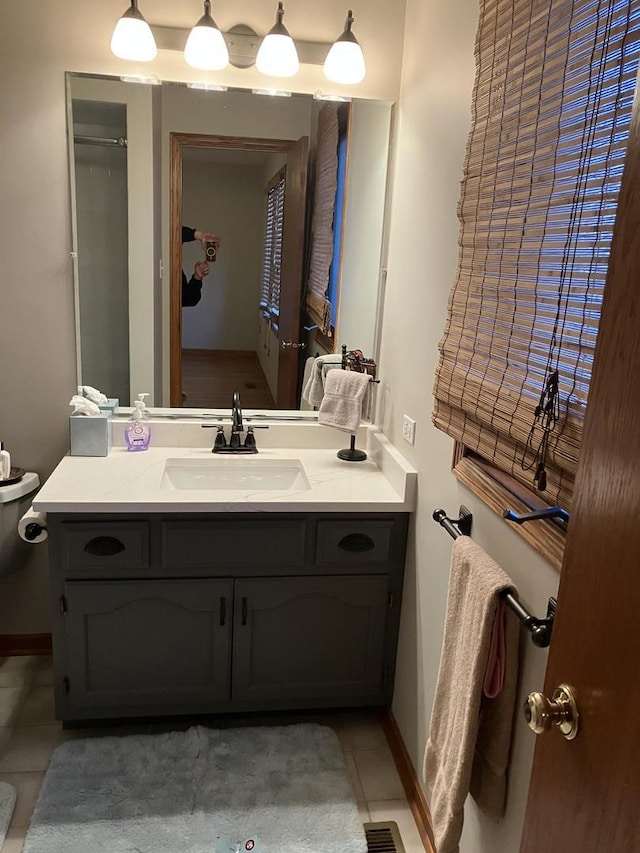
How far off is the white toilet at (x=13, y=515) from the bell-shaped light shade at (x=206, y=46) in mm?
1499

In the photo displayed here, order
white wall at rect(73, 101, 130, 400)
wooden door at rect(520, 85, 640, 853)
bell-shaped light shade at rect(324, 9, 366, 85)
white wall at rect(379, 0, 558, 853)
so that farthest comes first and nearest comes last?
white wall at rect(73, 101, 130, 400), bell-shaped light shade at rect(324, 9, 366, 85), white wall at rect(379, 0, 558, 853), wooden door at rect(520, 85, 640, 853)

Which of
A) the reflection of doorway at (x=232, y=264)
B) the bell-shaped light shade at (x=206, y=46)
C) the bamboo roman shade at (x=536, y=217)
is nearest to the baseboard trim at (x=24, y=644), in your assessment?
the reflection of doorway at (x=232, y=264)

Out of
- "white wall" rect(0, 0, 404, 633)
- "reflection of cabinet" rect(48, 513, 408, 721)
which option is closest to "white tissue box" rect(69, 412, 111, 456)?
"white wall" rect(0, 0, 404, 633)

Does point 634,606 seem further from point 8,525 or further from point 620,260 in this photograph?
point 8,525

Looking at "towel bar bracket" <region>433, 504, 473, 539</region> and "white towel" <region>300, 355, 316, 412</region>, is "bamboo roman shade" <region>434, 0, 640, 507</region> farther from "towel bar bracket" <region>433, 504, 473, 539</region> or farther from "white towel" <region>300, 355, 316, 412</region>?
"white towel" <region>300, 355, 316, 412</region>

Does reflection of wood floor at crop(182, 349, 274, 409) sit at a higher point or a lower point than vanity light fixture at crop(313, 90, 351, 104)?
lower

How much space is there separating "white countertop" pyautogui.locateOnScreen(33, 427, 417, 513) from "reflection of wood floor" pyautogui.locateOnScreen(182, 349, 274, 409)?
0.21m

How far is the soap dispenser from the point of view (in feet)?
7.89

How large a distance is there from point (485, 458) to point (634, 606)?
80 cm

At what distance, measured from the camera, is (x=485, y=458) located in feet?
5.08

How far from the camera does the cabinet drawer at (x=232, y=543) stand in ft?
6.62

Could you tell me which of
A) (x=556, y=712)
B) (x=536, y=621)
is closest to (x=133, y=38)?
(x=536, y=621)

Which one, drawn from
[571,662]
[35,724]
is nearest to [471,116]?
[571,662]

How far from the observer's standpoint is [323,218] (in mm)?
2395
